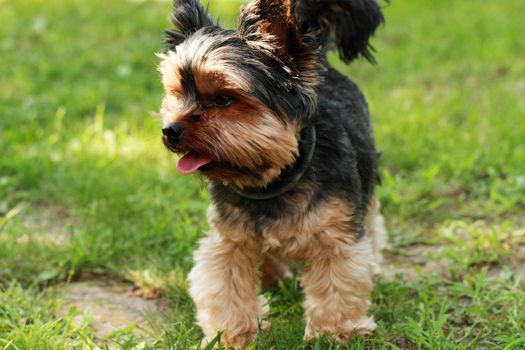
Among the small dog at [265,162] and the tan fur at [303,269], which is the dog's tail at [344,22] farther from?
the tan fur at [303,269]

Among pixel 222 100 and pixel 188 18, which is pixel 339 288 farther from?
pixel 188 18

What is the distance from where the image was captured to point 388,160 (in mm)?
6113

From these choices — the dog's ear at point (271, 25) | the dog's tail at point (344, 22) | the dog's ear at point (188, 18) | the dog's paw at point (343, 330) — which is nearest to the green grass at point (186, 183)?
the dog's paw at point (343, 330)

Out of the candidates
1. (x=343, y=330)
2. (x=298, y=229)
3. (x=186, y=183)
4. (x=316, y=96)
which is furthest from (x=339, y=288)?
(x=186, y=183)

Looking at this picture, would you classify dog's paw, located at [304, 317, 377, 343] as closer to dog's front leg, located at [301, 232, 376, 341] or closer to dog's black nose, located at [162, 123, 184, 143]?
dog's front leg, located at [301, 232, 376, 341]

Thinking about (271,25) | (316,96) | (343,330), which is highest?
(271,25)

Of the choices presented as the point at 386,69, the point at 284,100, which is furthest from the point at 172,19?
the point at 386,69

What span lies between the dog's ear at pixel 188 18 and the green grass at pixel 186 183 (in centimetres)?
44

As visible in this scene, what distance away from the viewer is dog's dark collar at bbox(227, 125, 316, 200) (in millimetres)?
3549

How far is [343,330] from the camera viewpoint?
373 cm

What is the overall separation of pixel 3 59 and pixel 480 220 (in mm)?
5532

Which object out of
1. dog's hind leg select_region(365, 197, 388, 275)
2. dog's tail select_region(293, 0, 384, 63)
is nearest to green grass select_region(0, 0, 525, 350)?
dog's hind leg select_region(365, 197, 388, 275)

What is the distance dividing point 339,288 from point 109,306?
1.38m

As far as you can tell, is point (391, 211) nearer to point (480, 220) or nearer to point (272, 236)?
point (480, 220)
